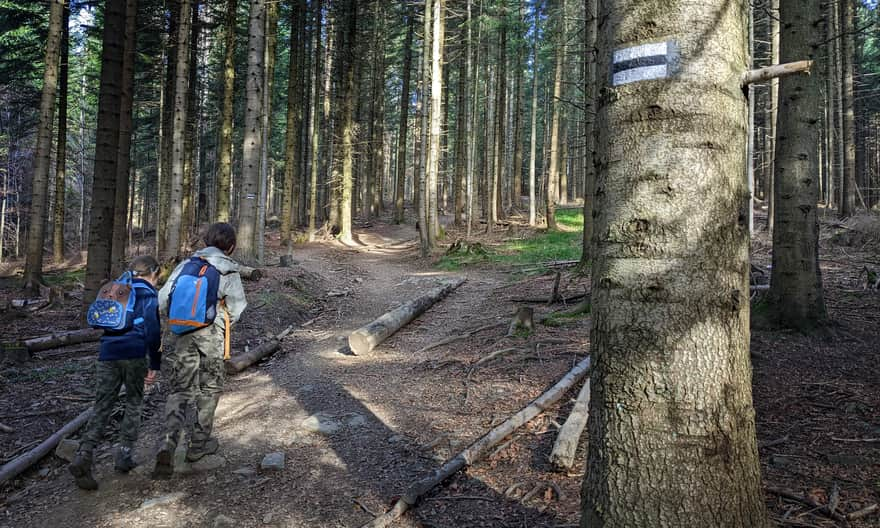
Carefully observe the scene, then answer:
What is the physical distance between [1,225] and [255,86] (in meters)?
26.1

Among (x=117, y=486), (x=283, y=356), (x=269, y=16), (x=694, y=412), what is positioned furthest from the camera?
(x=269, y=16)

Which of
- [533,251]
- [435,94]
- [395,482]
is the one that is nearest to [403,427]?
[395,482]

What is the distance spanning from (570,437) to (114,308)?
3886mm

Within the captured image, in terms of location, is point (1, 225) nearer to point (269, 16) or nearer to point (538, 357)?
point (269, 16)

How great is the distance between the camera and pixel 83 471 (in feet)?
13.2

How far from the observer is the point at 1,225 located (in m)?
28.6

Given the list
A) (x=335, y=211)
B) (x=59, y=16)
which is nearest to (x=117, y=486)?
(x=59, y=16)

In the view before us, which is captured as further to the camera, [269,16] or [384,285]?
[269,16]

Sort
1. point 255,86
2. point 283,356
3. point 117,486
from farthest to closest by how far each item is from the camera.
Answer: point 255,86 < point 283,356 < point 117,486

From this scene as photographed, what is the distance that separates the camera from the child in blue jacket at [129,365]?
4.30m

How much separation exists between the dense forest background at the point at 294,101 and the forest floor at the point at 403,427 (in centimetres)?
314

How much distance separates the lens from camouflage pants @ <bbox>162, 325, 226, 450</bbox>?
439cm

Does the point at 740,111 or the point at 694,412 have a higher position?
the point at 740,111

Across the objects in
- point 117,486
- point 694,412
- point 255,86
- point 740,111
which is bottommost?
point 117,486
